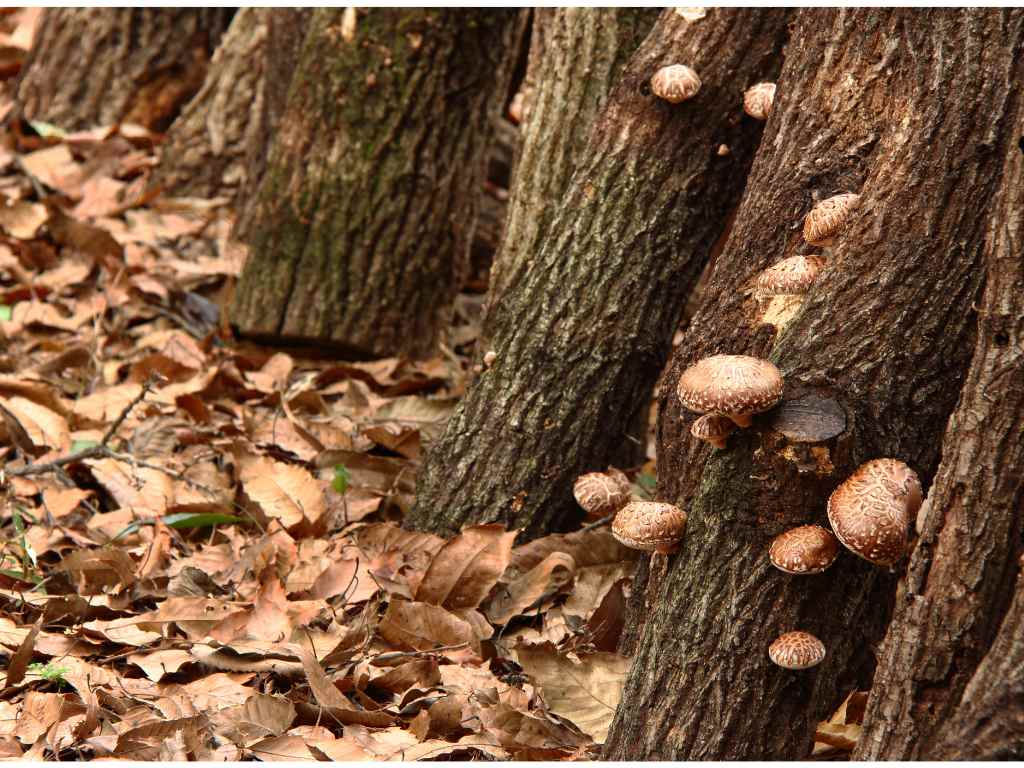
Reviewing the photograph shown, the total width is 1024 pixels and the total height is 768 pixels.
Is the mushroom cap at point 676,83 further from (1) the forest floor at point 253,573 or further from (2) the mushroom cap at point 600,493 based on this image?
(1) the forest floor at point 253,573

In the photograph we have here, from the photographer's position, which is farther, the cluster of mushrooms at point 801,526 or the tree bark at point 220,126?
the tree bark at point 220,126

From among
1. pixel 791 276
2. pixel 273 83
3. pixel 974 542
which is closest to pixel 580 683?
pixel 791 276

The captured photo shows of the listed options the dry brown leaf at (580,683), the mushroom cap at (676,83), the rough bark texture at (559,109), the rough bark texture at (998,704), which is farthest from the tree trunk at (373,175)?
the rough bark texture at (998,704)

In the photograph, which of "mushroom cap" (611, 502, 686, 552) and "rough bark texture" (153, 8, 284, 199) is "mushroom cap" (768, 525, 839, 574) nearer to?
"mushroom cap" (611, 502, 686, 552)

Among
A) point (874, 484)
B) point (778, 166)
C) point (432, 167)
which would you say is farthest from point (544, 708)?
point (432, 167)

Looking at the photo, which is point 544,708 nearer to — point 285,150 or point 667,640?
point 667,640

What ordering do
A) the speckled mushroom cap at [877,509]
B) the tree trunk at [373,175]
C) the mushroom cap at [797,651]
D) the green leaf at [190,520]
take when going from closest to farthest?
1. the speckled mushroom cap at [877,509]
2. the mushroom cap at [797,651]
3. the green leaf at [190,520]
4. the tree trunk at [373,175]

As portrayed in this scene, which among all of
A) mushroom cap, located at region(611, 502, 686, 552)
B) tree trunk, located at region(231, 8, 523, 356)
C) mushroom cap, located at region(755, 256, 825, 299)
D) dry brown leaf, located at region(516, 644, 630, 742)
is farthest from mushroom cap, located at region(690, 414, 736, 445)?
tree trunk, located at region(231, 8, 523, 356)
